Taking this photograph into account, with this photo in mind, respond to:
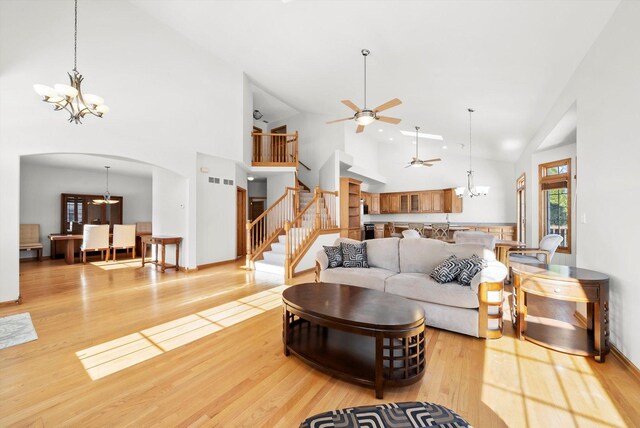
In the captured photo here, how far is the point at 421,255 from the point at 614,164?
6.66 feet

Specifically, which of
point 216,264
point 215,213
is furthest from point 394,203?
point 216,264

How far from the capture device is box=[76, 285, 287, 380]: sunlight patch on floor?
2344 mm

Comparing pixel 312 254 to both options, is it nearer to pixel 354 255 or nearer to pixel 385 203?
pixel 354 255

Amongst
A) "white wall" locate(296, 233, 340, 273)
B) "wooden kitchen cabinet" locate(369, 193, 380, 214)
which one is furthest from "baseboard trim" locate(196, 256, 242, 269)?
"wooden kitchen cabinet" locate(369, 193, 380, 214)

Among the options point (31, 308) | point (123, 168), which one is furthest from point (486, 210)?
point (123, 168)

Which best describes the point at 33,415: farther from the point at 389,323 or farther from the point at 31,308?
the point at 31,308

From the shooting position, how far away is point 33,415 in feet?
5.62

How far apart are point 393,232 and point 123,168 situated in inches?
375

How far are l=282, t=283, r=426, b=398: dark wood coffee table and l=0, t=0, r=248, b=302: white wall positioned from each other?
443 centimetres

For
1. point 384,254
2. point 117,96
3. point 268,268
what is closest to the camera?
point 384,254

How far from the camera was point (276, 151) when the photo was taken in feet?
28.6

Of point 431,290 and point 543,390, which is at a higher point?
point 431,290

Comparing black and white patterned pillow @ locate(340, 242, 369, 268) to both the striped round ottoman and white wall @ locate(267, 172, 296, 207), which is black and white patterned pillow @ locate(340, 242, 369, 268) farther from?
white wall @ locate(267, 172, 296, 207)

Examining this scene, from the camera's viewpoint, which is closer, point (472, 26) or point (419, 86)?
point (472, 26)
